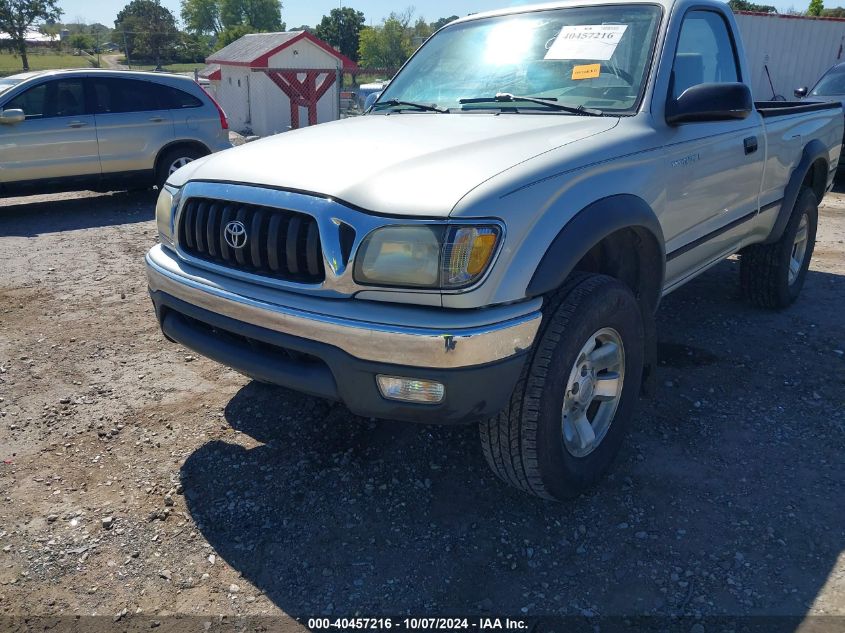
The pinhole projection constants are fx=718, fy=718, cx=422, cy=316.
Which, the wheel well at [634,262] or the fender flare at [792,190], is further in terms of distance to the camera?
the fender flare at [792,190]

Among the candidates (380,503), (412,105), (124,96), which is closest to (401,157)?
(412,105)

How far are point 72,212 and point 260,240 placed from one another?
7.41 metres

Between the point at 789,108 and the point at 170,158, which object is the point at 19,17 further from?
the point at 789,108

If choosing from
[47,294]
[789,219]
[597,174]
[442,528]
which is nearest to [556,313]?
[597,174]

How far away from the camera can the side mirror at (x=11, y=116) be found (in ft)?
26.6

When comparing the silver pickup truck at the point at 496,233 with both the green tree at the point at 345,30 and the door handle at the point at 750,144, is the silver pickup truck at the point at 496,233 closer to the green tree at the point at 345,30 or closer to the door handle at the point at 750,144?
the door handle at the point at 750,144

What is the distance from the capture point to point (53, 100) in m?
8.56

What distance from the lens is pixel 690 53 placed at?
3.60m

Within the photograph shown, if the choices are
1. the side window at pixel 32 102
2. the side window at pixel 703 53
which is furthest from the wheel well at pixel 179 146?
the side window at pixel 703 53

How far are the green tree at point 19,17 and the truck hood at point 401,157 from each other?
47838mm

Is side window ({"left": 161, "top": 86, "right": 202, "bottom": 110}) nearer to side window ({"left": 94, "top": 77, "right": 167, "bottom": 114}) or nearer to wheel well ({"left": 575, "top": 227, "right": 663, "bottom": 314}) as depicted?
side window ({"left": 94, "top": 77, "right": 167, "bottom": 114})

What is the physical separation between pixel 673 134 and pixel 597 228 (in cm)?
95

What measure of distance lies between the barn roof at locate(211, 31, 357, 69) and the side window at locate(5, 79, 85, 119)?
34.9 ft

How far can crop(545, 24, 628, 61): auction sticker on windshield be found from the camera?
335 centimetres
